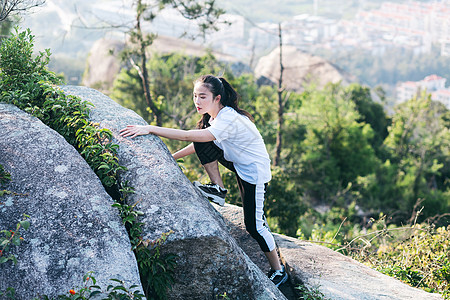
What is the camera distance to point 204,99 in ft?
13.8

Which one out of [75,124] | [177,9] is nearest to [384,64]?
[177,9]

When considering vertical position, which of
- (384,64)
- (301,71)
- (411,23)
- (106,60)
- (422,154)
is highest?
(106,60)

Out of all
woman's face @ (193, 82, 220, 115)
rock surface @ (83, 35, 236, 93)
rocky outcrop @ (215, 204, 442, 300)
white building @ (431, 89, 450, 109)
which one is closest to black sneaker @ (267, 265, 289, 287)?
rocky outcrop @ (215, 204, 442, 300)

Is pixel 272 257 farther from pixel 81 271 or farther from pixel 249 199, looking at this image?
pixel 81 271

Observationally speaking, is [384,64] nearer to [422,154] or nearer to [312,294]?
[422,154]

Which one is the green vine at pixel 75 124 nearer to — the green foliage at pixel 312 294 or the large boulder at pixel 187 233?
the large boulder at pixel 187 233

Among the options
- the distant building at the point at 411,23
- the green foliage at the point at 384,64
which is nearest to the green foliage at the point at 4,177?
the green foliage at the point at 384,64

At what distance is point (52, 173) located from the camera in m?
3.50

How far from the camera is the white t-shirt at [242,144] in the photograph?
13.3ft

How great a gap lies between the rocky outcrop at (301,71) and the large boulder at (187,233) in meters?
31.2

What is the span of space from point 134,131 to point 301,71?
3611cm

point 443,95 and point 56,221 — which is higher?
point 56,221

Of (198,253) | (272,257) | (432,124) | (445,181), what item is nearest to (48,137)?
(198,253)

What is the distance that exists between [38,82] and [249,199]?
259 centimetres
